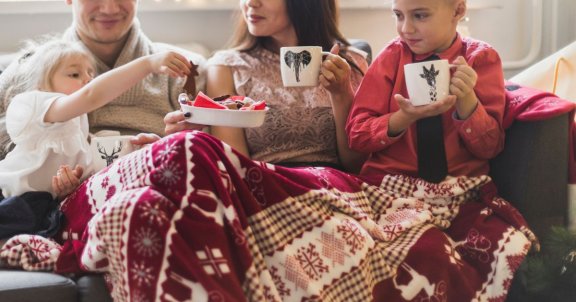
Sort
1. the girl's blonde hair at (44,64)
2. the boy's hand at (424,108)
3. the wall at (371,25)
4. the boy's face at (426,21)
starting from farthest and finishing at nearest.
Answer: the wall at (371,25) → the girl's blonde hair at (44,64) → the boy's face at (426,21) → the boy's hand at (424,108)

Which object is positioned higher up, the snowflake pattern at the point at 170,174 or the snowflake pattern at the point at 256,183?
the snowflake pattern at the point at 170,174

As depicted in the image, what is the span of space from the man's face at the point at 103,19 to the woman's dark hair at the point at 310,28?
0.96 ft

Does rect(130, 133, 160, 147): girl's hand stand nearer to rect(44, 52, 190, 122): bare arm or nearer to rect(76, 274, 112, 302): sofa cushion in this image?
rect(44, 52, 190, 122): bare arm

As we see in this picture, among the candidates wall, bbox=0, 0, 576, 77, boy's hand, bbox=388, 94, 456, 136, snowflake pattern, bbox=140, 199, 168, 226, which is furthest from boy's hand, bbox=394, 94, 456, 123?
wall, bbox=0, 0, 576, 77

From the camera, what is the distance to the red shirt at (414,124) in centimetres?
170

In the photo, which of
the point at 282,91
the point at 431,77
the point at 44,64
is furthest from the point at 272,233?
the point at 44,64

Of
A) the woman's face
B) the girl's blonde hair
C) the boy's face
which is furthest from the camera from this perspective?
the woman's face

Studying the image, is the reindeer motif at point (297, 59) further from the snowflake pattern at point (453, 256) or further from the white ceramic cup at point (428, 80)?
the snowflake pattern at point (453, 256)

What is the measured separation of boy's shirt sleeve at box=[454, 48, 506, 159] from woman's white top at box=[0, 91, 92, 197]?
853 millimetres

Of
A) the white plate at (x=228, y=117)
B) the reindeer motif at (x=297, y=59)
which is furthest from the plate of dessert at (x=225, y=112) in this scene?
the reindeer motif at (x=297, y=59)

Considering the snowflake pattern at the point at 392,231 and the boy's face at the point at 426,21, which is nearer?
the snowflake pattern at the point at 392,231

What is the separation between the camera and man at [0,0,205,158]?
203 cm

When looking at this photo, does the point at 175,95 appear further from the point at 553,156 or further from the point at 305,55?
the point at 553,156

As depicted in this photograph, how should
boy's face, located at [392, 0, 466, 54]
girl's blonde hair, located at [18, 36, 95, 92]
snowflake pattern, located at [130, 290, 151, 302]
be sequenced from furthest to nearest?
girl's blonde hair, located at [18, 36, 95, 92] < boy's face, located at [392, 0, 466, 54] < snowflake pattern, located at [130, 290, 151, 302]
